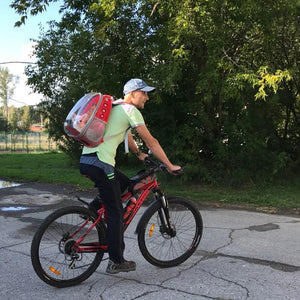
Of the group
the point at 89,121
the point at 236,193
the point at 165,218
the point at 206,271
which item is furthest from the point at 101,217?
the point at 236,193

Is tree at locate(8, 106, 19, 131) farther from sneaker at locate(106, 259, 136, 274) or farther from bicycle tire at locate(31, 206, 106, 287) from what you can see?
sneaker at locate(106, 259, 136, 274)

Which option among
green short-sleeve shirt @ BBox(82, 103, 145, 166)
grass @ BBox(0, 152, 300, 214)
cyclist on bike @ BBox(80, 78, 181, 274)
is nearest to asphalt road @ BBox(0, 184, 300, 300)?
cyclist on bike @ BBox(80, 78, 181, 274)

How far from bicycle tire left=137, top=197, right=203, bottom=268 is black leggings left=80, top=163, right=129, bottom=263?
33 centimetres

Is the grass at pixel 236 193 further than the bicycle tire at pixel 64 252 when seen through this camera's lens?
Yes

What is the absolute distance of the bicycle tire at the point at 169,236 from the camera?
3959 millimetres

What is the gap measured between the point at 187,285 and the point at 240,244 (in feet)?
5.24

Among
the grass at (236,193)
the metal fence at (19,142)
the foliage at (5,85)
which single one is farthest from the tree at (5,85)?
the grass at (236,193)

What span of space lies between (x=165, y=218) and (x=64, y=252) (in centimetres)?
111

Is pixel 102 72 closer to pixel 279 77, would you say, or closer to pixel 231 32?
pixel 231 32

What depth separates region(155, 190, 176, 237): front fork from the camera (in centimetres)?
400

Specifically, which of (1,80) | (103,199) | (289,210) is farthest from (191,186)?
(1,80)

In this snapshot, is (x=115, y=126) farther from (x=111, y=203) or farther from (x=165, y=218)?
(x=165, y=218)

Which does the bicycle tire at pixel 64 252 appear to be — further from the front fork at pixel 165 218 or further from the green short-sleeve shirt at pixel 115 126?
the front fork at pixel 165 218

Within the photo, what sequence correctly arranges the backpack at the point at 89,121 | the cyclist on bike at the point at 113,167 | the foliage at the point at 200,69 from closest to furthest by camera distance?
the backpack at the point at 89,121
the cyclist on bike at the point at 113,167
the foliage at the point at 200,69
